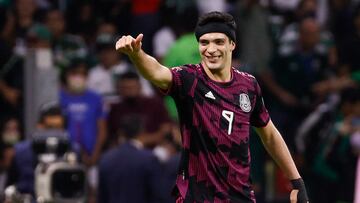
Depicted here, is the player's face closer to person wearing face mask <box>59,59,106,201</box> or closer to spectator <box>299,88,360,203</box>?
spectator <box>299,88,360,203</box>

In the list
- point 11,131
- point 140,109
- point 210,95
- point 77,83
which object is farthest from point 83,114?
point 210,95

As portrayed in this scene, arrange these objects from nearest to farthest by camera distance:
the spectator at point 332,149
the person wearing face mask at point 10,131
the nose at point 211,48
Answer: the nose at point 211,48, the spectator at point 332,149, the person wearing face mask at point 10,131

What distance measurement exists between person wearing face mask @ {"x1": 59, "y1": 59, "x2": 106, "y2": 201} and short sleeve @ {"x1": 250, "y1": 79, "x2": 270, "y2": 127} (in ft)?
18.7

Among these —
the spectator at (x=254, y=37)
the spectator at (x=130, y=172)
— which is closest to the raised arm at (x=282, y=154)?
the spectator at (x=130, y=172)

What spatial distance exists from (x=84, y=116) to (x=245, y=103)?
19.7 feet

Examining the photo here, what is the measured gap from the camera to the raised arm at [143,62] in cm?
805

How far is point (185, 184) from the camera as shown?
8703 millimetres

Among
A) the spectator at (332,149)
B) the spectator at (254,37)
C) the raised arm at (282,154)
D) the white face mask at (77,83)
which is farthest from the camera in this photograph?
the spectator at (254,37)

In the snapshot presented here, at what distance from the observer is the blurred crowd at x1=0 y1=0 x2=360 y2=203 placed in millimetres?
14438

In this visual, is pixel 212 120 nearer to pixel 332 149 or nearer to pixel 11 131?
pixel 332 149

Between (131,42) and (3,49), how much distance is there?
24.0ft

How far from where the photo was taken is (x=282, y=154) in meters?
9.10

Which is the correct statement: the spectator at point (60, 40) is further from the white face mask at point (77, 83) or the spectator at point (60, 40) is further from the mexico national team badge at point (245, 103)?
the mexico national team badge at point (245, 103)

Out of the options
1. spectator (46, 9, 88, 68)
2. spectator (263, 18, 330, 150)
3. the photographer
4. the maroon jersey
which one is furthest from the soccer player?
spectator (46, 9, 88, 68)
